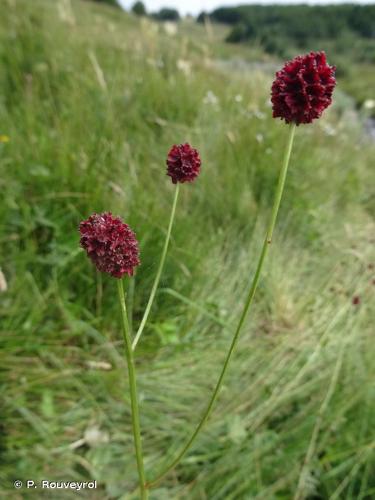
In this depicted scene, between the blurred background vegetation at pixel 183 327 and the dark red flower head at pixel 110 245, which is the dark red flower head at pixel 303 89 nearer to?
the dark red flower head at pixel 110 245

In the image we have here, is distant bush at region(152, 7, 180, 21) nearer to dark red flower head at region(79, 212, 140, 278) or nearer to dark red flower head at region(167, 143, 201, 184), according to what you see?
dark red flower head at region(167, 143, 201, 184)

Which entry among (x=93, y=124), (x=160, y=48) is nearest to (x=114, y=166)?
(x=93, y=124)

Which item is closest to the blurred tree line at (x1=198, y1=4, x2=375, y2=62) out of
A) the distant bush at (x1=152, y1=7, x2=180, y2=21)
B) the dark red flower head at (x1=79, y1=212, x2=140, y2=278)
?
the distant bush at (x1=152, y1=7, x2=180, y2=21)

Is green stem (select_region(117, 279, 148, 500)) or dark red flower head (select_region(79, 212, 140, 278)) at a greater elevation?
dark red flower head (select_region(79, 212, 140, 278))

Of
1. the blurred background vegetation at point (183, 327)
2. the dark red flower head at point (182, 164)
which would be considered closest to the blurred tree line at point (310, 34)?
the blurred background vegetation at point (183, 327)

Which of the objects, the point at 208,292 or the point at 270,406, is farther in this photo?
the point at 208,292

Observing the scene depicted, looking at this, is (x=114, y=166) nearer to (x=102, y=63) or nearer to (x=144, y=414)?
(x=144, y=414)

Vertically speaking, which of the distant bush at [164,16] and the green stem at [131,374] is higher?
the distant bush at [164,16]
